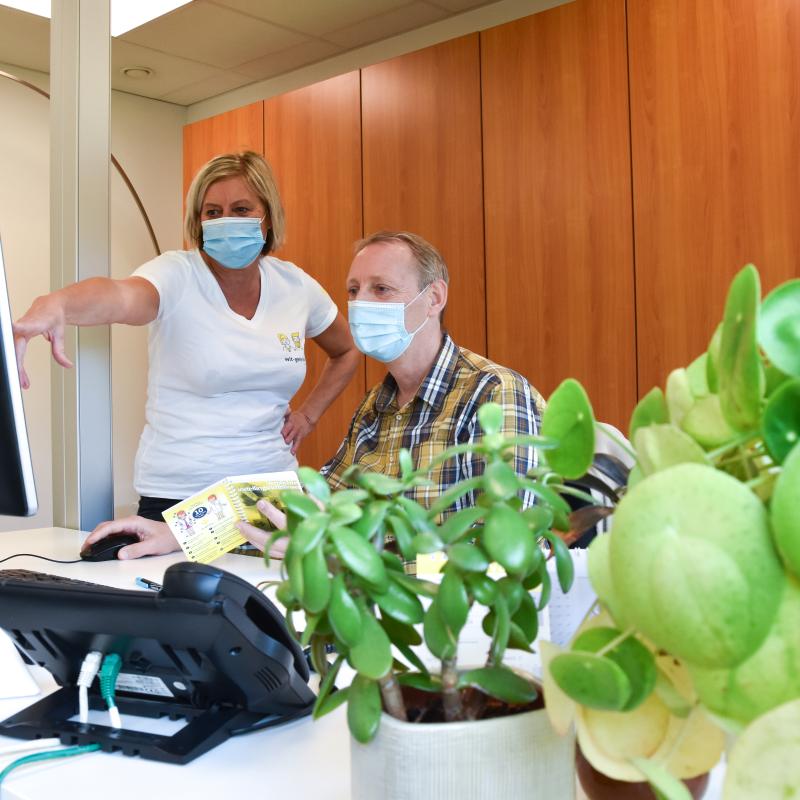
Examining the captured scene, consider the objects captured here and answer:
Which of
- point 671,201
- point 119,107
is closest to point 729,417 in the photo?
point 671,201

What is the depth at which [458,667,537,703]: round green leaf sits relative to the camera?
18.2 inches

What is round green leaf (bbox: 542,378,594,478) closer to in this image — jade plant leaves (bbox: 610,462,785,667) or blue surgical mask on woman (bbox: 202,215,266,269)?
jade plant leaves (bbox: 610,462,785,667)

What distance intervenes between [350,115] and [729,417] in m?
3.66

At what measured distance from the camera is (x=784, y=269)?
248 centimetres

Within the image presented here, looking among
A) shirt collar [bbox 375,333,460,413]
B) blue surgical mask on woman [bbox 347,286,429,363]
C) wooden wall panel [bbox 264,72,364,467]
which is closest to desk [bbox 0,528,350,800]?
shirt collar [bbox 375,333,460,413]

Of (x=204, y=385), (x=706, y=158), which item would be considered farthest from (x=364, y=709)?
(x=706, y=158)

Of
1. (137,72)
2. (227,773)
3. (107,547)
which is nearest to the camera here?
(227,773)

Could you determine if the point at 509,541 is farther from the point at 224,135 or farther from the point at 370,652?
the point at 224,135

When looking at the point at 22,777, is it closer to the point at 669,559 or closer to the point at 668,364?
the point at 669,559

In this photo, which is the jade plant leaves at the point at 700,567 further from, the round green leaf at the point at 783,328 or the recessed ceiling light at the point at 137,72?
the recessed ceiling light at the point at 137,72

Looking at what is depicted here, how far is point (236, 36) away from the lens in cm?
425

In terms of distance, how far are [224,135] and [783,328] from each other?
168 inches

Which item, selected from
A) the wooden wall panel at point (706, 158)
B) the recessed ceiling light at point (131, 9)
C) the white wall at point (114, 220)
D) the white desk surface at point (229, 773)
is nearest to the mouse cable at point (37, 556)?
the white desk surface at point (229, 773)

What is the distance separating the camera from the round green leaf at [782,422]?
1.00 feet
